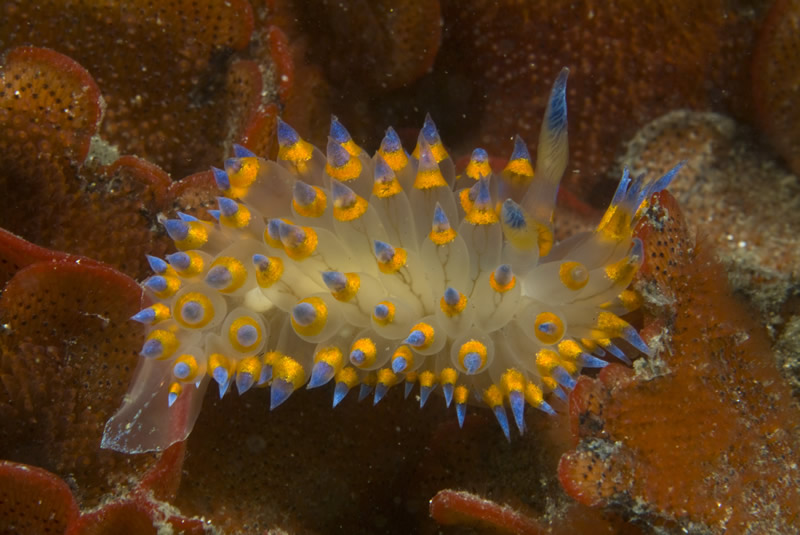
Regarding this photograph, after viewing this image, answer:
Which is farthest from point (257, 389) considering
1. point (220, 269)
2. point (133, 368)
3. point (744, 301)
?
point (744, 301)

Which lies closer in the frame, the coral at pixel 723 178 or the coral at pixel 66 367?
the coral at pixel 66 367

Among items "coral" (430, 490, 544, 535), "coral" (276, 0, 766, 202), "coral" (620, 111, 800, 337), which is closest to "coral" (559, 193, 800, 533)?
"coral" (430, 490, 544, 535)

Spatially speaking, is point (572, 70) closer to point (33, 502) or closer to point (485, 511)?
point (485, 511)

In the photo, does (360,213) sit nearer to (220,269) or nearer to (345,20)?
(220,269)

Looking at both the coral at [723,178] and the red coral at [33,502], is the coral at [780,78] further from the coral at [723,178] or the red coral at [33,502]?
the red coral at [33,502]

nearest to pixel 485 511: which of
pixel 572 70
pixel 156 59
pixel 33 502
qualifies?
pixel 33 502

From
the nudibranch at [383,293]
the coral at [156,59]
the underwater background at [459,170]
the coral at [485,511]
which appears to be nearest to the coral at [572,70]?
the underwater background at [459,170]

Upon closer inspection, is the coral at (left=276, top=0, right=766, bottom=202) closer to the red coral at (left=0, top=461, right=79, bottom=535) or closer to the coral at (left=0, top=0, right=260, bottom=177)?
the coral at (left=0, top=0, right=260, bottom=177)
